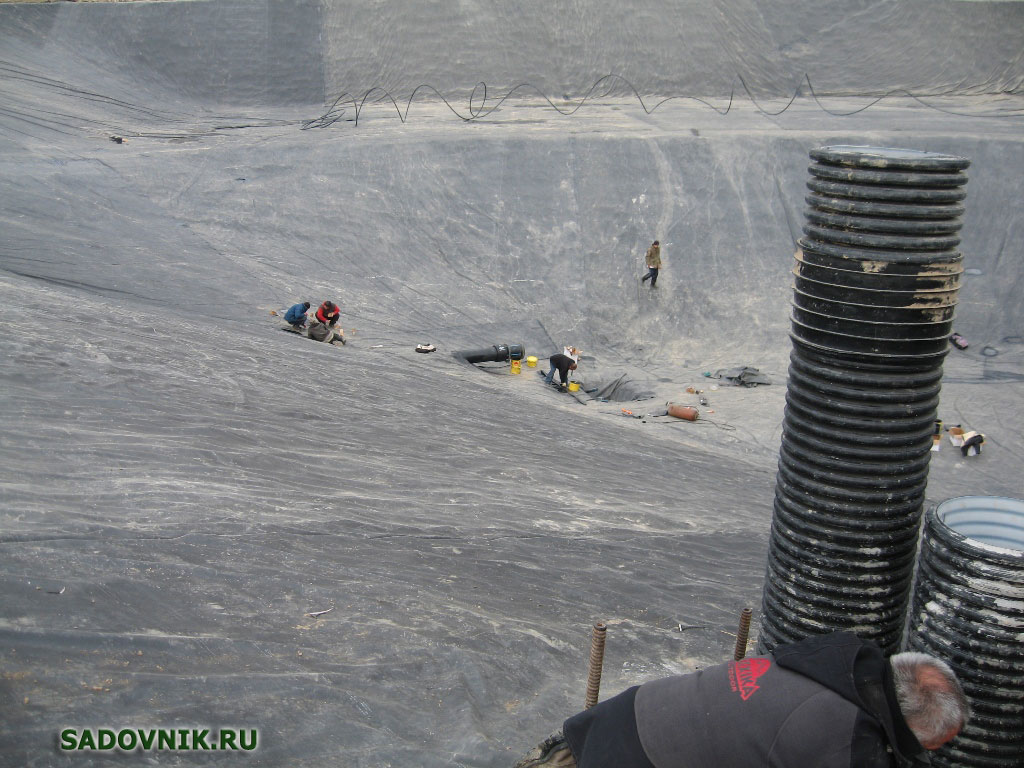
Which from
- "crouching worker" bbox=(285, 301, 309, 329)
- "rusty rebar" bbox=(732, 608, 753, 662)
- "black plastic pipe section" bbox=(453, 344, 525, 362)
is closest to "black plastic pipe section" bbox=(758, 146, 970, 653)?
"rusty rebar" bbox=(732, 608, 753, 662)

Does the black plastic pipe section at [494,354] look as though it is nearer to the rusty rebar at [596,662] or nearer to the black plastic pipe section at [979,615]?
the rusty rebar at [596,662]

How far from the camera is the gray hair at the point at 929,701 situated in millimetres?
2830

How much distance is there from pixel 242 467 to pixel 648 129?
1475 centimetres

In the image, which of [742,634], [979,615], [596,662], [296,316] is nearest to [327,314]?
[296,316]

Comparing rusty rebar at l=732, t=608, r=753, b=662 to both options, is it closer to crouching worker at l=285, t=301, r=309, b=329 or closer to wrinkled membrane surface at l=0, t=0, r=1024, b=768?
wrinkled membrane surface at l=0, t=0, r=1024, b=768

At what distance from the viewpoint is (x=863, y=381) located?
3.92 meters

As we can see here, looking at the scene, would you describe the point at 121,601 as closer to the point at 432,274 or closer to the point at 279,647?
the point at 279,647

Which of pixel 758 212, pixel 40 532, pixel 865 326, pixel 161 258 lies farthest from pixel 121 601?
pixel 758 212

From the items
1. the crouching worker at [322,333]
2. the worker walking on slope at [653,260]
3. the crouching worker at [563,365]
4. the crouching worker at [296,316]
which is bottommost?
the crouching worker at [563,365]

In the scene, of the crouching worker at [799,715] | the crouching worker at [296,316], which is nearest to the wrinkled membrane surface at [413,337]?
the crouching worker at [296,316]

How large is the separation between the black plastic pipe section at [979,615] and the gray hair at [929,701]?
0.93 meters

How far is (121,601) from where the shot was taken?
4.73m

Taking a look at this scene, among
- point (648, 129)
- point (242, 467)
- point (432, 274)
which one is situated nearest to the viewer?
point (242, 467)

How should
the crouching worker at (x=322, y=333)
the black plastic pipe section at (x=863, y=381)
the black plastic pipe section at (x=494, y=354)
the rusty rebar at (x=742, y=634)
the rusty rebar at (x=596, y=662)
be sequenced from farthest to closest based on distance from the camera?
1. the black plastic pipe section at (x=494, y=354)
2. the crouching worker at (x=322, y=333)
3. the rusty rebar at (x=742, y=634)
4. the rusty rebar at (x=596, y=662)
5. the black plastic pipe section at (x=863, y=381)
